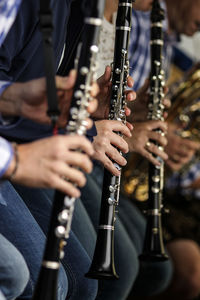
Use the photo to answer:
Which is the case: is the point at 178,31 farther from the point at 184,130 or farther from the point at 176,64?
the point at 176,64

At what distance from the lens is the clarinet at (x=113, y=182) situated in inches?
41.1

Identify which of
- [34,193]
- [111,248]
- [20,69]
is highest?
[20,69]

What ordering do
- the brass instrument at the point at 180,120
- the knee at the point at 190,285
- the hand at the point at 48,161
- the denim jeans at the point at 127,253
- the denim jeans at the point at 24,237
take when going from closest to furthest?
the hand at the point at 48,161 < the denim jeans at the point at 24,237 < the denim jeans at the point at 127,253 < the brass instrument at the point at 180,120 < the knee at the point at 190,285

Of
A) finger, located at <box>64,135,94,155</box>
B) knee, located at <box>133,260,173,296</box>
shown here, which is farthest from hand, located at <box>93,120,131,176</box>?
knee, located at <box>133,260,173,296</box>

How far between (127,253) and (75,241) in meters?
0.29

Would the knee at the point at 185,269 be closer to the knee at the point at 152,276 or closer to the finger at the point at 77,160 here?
the knee at the point at 152,276

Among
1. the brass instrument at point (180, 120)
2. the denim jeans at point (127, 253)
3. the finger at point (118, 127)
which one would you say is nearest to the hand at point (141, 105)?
the denim jeans at point (127, 253)

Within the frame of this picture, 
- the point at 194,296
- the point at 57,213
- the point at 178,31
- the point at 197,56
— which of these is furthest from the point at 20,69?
the point at 197,56

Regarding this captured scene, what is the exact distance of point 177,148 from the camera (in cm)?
197

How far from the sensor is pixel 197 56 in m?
2.97

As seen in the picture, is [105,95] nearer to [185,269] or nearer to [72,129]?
[72,129]

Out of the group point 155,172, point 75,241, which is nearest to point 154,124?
point 155,172

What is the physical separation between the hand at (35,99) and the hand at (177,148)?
1.21 meters

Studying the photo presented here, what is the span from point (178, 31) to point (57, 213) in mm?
1607
